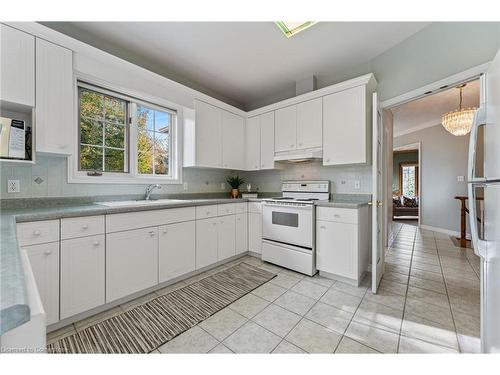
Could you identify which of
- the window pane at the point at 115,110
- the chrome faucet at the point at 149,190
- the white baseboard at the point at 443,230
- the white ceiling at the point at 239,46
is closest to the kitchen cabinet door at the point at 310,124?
the white ceiling at the point at 239,46

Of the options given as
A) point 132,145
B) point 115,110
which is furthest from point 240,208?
point 115,110

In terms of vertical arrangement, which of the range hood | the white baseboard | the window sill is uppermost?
the range hood

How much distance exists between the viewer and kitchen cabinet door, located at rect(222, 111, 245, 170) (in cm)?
327

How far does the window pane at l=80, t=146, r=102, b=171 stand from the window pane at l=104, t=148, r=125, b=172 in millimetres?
66

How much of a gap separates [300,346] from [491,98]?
6.28 ft

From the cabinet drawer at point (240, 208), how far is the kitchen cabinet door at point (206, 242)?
0.39m

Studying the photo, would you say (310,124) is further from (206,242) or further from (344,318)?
(344,318)

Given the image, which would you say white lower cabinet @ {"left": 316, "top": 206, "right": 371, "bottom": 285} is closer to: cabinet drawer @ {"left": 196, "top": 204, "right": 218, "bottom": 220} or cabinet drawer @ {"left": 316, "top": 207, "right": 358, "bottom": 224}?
cabinet drawer @ {"left": 316, "top": 207, "right": 358, "bottom": 224}

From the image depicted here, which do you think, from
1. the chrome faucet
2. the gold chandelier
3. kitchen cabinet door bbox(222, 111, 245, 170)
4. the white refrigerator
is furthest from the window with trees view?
the gold chandelier

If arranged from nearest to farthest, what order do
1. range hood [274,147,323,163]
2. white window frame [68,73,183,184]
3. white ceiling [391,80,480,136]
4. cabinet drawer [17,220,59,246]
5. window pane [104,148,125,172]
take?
cabinet drawer [17,220,59,246] < white window frame [68,73,183,184] < window pane [104,148,125,172] < range hood [274,147,323,163] < white ceiling [391,80,480,136]

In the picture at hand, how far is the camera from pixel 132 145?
2557 mm

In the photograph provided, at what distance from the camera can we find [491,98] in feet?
3.84
